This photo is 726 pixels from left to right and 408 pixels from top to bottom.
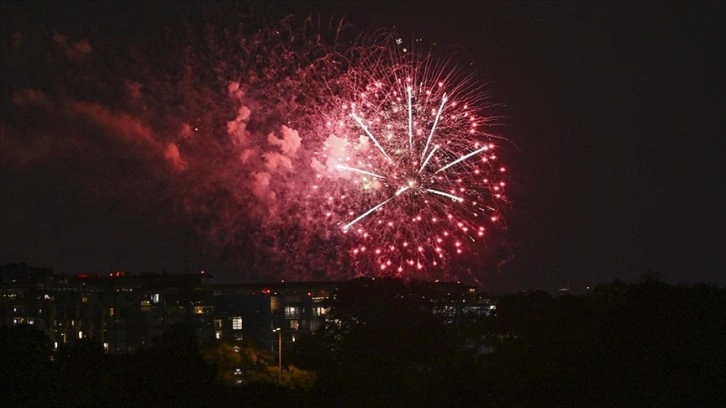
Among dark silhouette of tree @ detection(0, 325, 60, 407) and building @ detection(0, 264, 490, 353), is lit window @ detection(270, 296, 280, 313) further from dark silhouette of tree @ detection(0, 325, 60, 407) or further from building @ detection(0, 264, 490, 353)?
dark silhouette of tree @ detection(0, 325, 60, 407)

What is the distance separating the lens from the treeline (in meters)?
20.7

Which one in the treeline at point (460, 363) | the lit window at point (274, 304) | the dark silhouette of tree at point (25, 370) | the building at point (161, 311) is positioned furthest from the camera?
the lit window at point (274, 304)

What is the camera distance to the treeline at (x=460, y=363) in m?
20.7

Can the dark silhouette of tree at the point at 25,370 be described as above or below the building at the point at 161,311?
below

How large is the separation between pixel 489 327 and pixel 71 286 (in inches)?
1491

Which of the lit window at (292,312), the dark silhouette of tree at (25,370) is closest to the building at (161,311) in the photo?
the lit window at (292,312)

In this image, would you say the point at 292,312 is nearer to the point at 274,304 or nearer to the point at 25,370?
the point at 274,304

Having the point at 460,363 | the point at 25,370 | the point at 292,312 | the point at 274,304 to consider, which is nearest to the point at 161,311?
the point at 274,304

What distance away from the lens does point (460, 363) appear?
2295 cm

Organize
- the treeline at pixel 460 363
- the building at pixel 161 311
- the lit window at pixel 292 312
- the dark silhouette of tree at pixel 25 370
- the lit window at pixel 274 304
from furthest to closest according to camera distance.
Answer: the lit window at pixel 274 304 → the lit window at pixel 292 312 → the building at pixel 161 311 → the dark silhouette of tree at pixel 25 370 → the treeline at pixel 460 363

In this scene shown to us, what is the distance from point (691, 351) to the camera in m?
21.2

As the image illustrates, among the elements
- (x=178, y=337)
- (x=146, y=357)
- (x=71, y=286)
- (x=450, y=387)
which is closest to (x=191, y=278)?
(x=71, y=286)

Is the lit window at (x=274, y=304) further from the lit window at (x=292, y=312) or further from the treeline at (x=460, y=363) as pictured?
the treeline at (x=460, y=363)

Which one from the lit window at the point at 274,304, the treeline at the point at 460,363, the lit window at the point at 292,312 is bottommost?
the treeline at the point at 460,363
